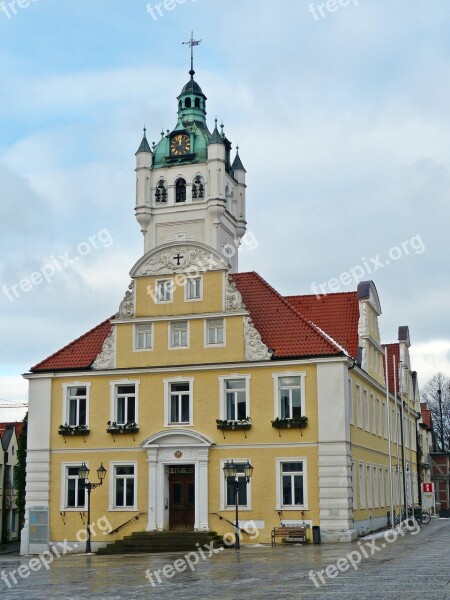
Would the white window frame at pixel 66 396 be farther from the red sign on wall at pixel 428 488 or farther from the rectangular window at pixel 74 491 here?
the red sign on wall at pixel 428 488

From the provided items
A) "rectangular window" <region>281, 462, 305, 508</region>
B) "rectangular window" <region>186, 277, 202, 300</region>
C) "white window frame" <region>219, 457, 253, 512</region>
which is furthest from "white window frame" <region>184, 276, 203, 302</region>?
"rectangular window" <region>281, 462, 305, 508</region>

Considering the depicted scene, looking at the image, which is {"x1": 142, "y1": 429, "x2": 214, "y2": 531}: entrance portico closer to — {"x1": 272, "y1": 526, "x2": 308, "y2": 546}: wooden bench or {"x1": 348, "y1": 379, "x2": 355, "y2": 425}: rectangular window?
{"x1": 272, "y1": 526, "x2": 308, "y2": 546}: wooden bench

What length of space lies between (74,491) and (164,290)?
954 centimetres

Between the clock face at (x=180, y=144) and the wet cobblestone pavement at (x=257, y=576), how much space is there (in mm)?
36147

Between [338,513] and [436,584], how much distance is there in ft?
54.6

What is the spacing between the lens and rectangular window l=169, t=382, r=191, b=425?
3875 cm

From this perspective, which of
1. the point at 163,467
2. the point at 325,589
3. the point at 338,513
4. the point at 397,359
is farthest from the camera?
the point at 397,359

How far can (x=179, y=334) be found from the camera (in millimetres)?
39375

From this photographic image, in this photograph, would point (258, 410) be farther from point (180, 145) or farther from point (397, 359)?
point (180, 145)

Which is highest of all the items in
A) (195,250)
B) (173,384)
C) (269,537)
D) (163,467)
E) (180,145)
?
(180,145)

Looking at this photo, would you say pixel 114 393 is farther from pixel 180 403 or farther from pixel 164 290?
pixel 164 290

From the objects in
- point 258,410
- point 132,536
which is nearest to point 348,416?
point 258,410

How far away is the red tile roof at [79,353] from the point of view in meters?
40.6

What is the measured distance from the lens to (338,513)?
116ft
